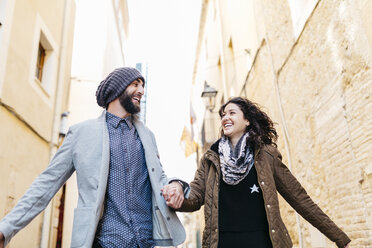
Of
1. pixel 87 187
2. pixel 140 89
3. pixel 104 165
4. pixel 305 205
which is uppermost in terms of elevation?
pixel 140 89

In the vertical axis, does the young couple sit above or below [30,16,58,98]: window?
below

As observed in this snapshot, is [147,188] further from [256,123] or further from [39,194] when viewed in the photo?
[256,123]

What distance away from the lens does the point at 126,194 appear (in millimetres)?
2148

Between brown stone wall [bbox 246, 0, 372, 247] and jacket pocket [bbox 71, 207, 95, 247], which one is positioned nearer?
jacket pocket [bbox 71, 207, 95, 247]

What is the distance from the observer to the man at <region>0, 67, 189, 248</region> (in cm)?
198

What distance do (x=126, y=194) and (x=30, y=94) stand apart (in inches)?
193

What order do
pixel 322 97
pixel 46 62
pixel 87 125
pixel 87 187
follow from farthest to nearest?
pixel 46 62 → pixel 322 97 → pixel 87 125 → pixel 87 187

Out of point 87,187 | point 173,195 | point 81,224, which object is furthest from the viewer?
point 173,195

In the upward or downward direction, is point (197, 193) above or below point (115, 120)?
below

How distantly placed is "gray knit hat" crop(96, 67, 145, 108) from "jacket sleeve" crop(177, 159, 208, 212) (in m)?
0.91

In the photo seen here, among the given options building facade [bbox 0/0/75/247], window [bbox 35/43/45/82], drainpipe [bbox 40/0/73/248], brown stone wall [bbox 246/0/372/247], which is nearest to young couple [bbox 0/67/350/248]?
brown stone wall [bbox 246/0/372/247]

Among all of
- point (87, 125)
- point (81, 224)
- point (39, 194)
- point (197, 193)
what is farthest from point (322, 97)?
point (39, 194)

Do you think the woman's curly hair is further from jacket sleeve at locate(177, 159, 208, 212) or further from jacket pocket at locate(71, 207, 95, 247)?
jacket pocket at locate(71, 207, 95, 247)

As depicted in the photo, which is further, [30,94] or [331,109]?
[30,94]
